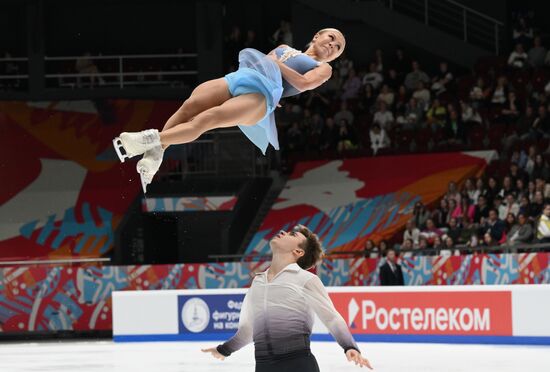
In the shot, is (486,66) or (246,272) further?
(486,66)

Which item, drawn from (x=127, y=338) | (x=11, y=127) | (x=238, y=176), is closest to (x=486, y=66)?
(x=238, y=176)

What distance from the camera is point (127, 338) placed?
21.1m

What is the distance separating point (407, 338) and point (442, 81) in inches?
330

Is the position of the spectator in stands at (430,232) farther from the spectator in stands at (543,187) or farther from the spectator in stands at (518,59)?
the spectator in stands at (518,59)

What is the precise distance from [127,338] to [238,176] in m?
6.54

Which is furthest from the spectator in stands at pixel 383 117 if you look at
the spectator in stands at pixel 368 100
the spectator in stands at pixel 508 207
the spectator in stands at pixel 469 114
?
the spectator in stands at pixel 508 207

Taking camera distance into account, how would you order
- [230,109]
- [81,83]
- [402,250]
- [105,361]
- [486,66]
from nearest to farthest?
[230,109] → [105,361] → [402,250] → [486,66] → [81,83]

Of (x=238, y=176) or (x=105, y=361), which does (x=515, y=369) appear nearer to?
(x=105, y=361)

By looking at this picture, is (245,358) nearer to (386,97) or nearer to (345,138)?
(345,138)

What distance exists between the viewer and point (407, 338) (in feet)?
61.0

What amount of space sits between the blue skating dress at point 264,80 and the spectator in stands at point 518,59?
1567 centimetres

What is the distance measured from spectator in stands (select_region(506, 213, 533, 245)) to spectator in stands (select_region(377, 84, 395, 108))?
263 inches

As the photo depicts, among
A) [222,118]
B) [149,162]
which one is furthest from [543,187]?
[149,162]

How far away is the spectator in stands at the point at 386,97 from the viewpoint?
998 inches
